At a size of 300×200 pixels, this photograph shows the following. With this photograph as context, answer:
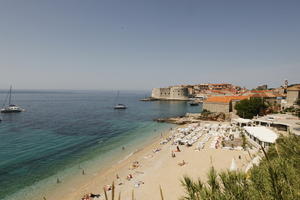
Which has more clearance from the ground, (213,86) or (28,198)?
(213,86)

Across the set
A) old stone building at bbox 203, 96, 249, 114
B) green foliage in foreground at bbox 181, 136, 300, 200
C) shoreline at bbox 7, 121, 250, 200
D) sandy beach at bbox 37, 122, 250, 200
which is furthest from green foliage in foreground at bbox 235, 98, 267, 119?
green foliage in foreground at bbox 181, 136, 300, 200

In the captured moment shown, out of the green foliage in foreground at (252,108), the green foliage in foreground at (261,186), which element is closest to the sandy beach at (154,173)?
the green foliage in foreground at (261,186)

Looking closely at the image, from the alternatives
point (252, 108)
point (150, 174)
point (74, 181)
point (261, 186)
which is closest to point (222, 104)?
point (252, 108)

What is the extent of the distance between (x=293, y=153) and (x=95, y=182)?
14005mm

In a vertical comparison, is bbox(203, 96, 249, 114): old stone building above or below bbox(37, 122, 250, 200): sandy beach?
above

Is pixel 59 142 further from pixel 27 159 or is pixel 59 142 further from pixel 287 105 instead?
pixel 287 105

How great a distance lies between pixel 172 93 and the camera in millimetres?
109000

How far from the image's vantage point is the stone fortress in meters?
106

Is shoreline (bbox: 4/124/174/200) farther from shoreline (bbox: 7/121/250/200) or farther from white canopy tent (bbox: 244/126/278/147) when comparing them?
white canopy tent (bbox: 244/126/278/147)

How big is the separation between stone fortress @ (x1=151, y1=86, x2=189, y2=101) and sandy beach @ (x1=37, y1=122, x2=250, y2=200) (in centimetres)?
8711

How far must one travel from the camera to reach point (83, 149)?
21.8 metres

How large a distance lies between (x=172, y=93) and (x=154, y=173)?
9637 centimetres

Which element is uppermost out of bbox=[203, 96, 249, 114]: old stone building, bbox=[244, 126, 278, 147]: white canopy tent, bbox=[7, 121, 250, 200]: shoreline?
bbox=[203, 96, 249, 114]: old stone building

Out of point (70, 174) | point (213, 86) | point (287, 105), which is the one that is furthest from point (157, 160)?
point (213, 86)
